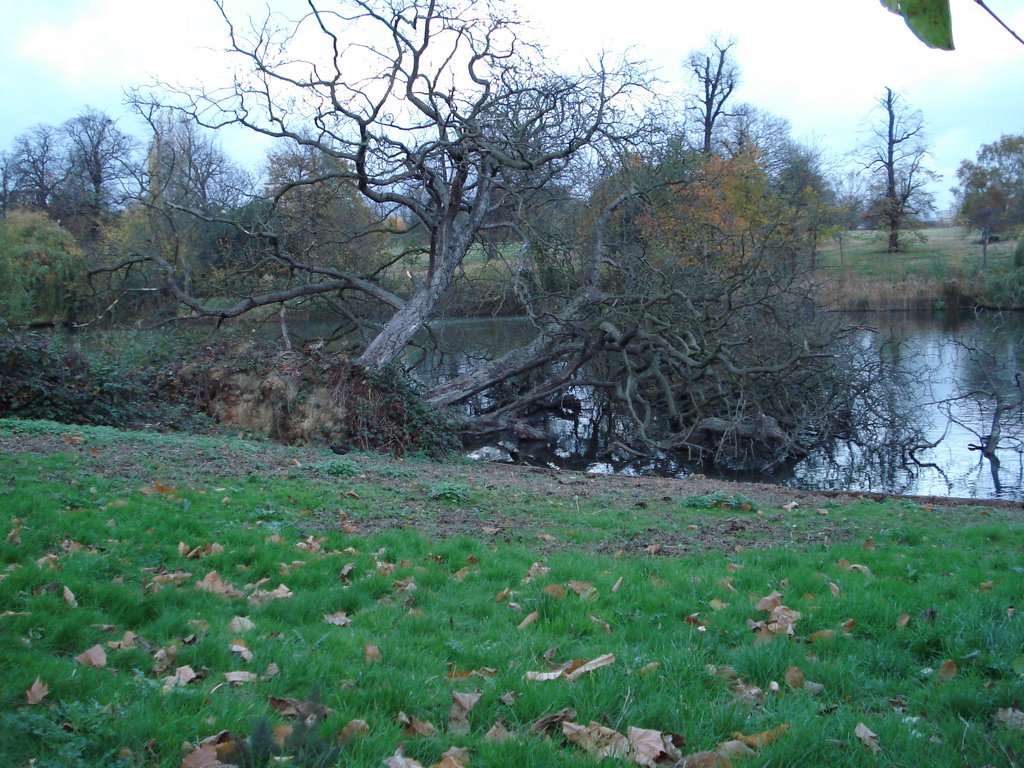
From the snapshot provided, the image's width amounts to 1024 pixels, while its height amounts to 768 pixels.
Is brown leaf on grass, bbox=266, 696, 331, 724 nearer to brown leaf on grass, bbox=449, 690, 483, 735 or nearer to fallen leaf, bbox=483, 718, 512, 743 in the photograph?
brown leaf on grass, bbox=449, 690, 483, 735

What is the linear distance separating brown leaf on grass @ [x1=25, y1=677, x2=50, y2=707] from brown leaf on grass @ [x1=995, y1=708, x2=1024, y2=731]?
4001 millimetres

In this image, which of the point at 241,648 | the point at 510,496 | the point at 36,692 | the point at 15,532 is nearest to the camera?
the point at 36,692

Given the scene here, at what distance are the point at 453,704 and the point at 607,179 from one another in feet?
63.4

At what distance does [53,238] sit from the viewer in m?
34.9

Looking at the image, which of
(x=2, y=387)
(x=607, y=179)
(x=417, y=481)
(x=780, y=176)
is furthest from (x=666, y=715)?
(x=780, y=176)

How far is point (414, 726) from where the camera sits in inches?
136

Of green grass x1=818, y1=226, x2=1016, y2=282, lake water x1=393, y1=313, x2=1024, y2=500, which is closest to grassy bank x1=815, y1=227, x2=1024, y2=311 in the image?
green grass x1=818, y1=226, x2=1016, y2=282

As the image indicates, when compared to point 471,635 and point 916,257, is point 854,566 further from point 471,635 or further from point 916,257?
point 916,257

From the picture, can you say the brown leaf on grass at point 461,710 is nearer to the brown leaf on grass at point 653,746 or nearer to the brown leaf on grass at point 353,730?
the brown leaf on grass at point 353,730

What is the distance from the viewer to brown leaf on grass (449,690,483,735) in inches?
137

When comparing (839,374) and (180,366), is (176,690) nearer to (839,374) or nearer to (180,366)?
(180,366)

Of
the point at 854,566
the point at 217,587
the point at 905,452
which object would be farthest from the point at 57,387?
the point at 905,452

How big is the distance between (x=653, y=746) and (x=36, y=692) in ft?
8.21

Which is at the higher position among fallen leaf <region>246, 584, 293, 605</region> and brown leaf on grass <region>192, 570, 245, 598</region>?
brown leaf on grass <region>192, 570, 245, 598</region>
